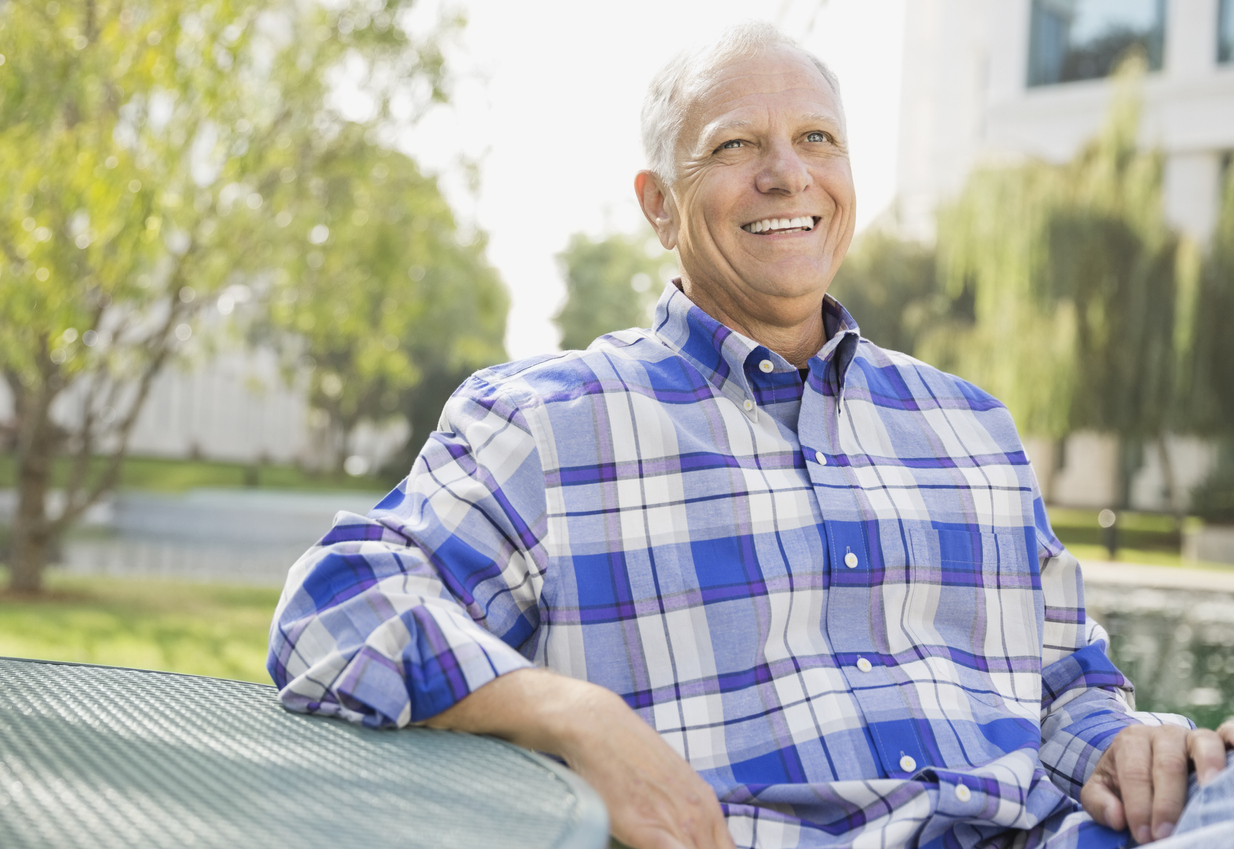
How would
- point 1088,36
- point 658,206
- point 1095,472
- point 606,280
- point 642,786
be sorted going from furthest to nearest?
point 606,280 → point 1095,472 → point 1088,36 → point 658,206 → point 642,786

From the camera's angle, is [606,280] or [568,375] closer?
[568,375]

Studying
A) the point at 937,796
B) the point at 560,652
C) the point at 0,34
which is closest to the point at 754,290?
the point at 560,652

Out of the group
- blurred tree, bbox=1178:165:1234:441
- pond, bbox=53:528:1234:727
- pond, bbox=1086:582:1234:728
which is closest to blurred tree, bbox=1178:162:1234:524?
blurred tree, bbox=1178:165:1234:441

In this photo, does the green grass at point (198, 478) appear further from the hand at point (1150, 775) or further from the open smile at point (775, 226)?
the hand at point (1150, 775)

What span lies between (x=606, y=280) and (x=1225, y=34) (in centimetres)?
1525

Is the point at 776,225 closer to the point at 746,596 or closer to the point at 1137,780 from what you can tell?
the point at 746,596

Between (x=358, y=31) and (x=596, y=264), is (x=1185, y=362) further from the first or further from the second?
(x=596, y=264)

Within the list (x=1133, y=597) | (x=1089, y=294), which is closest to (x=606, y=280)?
(x=1089, y=294)

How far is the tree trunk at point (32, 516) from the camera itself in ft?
23.7

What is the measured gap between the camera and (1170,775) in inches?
48.8

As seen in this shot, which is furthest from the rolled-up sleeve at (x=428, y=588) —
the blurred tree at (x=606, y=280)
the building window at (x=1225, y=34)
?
the blurred tree at (x=606, y=280)

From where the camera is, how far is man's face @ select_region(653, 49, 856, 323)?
1572mm

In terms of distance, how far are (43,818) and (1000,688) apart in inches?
42.0

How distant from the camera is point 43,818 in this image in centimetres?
77
